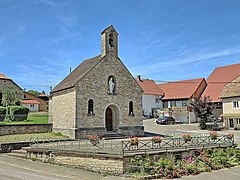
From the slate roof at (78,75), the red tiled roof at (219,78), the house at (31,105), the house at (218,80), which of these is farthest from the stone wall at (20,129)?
the house at (31,105)

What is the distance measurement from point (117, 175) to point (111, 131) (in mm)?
13716

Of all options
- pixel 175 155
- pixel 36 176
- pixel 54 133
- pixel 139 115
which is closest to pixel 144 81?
pixel 139 115

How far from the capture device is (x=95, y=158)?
1644 cm

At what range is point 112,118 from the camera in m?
29.4

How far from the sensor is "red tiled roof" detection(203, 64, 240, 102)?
1900 inches

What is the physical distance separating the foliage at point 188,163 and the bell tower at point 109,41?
1508cm

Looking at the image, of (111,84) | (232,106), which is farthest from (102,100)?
(232,106)

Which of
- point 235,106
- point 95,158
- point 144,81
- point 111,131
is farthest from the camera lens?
point 144,81

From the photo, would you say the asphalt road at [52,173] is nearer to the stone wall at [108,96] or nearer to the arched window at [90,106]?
the stone wall at [108,96]

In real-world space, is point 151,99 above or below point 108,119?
above

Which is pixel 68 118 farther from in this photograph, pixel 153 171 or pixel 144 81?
pixel 144 81

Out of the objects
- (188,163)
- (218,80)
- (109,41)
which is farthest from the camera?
(218,80)

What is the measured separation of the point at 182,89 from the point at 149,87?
7136 millimetres

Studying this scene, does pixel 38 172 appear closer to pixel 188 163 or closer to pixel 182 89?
pixel 188 163
